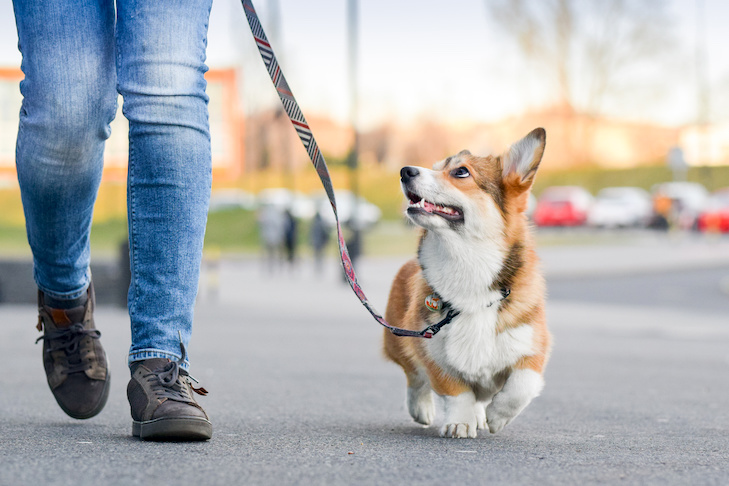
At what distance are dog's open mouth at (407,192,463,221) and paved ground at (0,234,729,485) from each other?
2.49ft

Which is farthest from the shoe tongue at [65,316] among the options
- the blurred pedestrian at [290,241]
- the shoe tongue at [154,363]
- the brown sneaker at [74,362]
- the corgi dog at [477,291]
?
the blurred pedestrian at [290,241]

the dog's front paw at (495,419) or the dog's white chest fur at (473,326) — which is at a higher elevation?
the dog's white chest fur at (473,326)

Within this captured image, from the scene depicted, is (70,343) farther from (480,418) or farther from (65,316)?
(480,418)

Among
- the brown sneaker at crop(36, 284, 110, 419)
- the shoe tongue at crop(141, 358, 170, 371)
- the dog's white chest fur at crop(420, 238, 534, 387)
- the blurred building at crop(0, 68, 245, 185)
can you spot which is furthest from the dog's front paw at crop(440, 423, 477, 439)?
the blurred building at crop(0, 68, 245, 185)

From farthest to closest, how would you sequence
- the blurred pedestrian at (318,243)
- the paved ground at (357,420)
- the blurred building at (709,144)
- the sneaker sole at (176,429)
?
the blurred building at (709,144), the blurred pedestrian at (318,243), the sneaker sole at (176,429), the paved ground at (357,420)

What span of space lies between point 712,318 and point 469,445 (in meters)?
10.7

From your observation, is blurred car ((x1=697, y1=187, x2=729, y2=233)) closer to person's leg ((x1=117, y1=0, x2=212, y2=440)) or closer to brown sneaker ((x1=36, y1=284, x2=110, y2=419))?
brown sneaker ((x1=36, y1=284, x2=110, y2=419))

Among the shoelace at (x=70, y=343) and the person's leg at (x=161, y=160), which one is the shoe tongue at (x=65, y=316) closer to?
the shoelace at (x=70, y=343)

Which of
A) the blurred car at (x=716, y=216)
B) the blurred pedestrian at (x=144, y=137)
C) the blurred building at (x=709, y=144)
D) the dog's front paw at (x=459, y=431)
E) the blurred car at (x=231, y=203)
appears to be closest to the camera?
the blurred pedestrian at (x=144, y=137)

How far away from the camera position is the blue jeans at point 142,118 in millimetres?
2865

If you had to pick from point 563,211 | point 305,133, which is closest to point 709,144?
point 563,211

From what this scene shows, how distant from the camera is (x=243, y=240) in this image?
4244 centimetres

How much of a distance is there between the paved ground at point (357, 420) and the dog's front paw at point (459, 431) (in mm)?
47

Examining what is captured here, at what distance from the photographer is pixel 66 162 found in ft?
9.90
